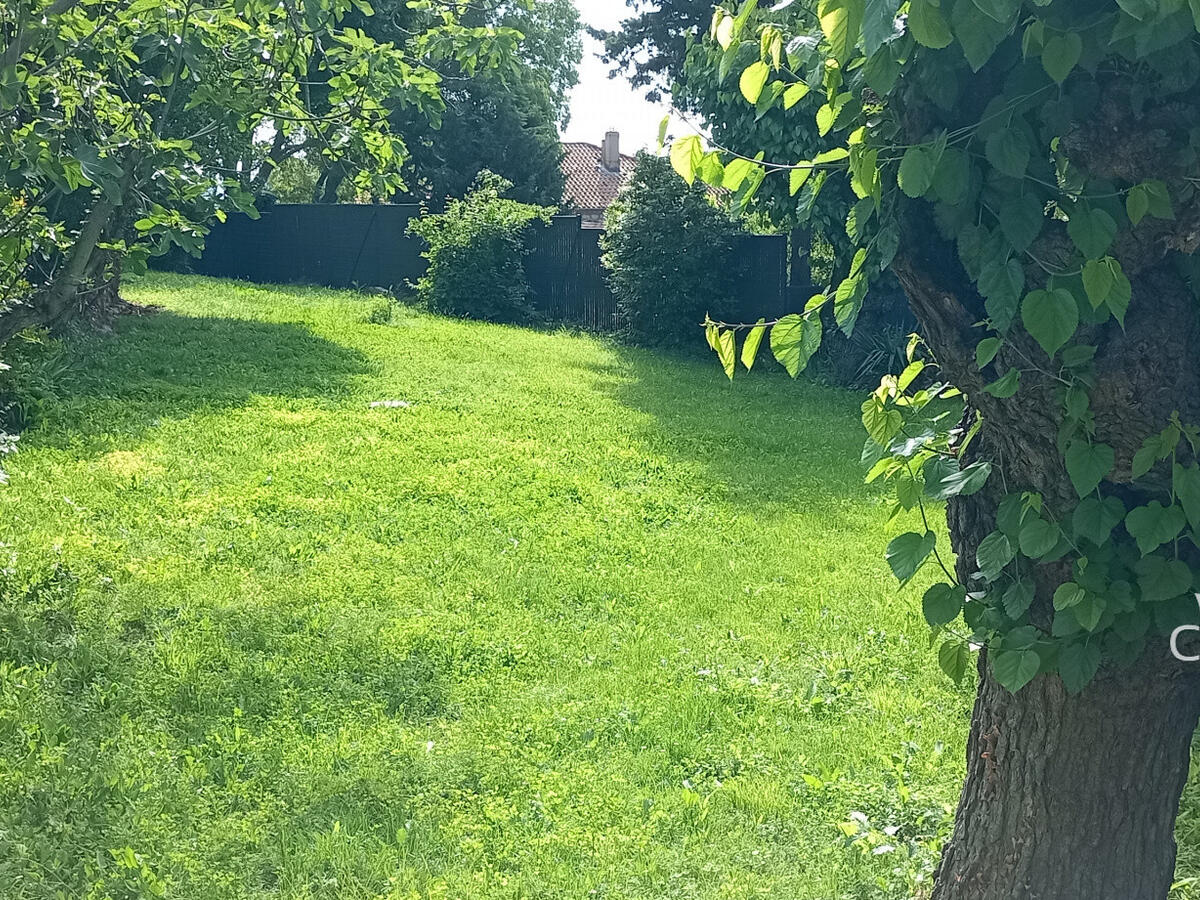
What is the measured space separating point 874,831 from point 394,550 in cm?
337

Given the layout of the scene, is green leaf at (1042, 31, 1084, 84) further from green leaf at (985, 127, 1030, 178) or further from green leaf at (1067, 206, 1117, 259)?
green leaf at (1067, 206, 1117, 259)

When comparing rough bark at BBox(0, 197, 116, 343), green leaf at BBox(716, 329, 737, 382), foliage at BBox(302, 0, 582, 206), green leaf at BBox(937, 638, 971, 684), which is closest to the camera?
green leaf at BBox(716, 329, 737, 382)

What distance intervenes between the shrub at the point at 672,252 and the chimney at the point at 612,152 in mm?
29428

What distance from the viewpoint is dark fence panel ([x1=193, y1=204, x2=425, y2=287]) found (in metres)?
19.9

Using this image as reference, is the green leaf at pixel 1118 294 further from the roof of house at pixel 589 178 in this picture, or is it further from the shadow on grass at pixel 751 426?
the roof of house at pixel 589 178

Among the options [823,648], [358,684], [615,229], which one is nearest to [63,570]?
[358,684]

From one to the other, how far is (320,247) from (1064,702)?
19.9 meters

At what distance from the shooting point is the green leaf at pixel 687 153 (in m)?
1.91

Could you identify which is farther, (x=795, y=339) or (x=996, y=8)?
(x=795, y=339)

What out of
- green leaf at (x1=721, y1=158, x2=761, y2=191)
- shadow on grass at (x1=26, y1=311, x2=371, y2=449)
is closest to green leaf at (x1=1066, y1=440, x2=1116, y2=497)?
green leaf at (x1=721, y1=158, x2=761, y2=191)

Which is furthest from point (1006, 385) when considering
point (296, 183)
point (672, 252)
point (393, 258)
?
point (296, 183)

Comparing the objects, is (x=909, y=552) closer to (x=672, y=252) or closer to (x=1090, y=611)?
(x=1090, y=611)

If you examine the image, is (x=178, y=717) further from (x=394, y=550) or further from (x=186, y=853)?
(x=394, y=550)

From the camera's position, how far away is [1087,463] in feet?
6.37
